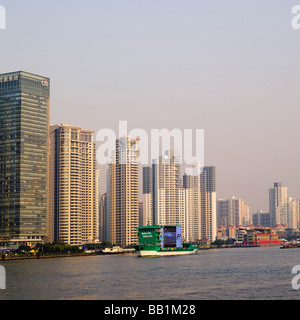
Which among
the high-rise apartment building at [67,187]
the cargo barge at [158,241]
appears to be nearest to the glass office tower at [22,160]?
the high-rise apartment building at [67,187]

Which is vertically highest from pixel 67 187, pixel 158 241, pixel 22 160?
pixel 22 160

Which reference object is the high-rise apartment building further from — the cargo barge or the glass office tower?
the cargo barge

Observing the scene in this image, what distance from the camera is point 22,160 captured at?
167000mm

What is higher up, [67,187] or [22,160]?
[22,160]

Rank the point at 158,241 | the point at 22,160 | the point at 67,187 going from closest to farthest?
1. the point at 158,241
2. the point at 22,160
3. the point at 67,187

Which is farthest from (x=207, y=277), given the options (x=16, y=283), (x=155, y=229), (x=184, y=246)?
(x=184, y=246)

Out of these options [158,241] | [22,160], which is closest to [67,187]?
[22,160]

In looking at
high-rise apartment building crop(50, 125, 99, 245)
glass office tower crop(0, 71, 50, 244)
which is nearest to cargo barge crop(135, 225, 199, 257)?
glass office tower crop(0, 71, 50, 244)

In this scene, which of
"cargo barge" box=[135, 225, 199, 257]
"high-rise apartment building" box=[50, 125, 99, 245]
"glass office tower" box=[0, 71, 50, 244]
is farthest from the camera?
"high-rise apartment building" box=[50, 125, 99, 245]

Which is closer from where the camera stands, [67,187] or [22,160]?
[22,160]

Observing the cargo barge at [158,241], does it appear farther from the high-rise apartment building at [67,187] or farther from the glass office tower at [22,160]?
the high-rise apartment building at [67,187]

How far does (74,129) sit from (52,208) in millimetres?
28793

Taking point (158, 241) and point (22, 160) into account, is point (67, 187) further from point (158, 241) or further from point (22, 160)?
point (158, 241)

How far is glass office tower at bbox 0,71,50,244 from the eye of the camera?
166 metres
